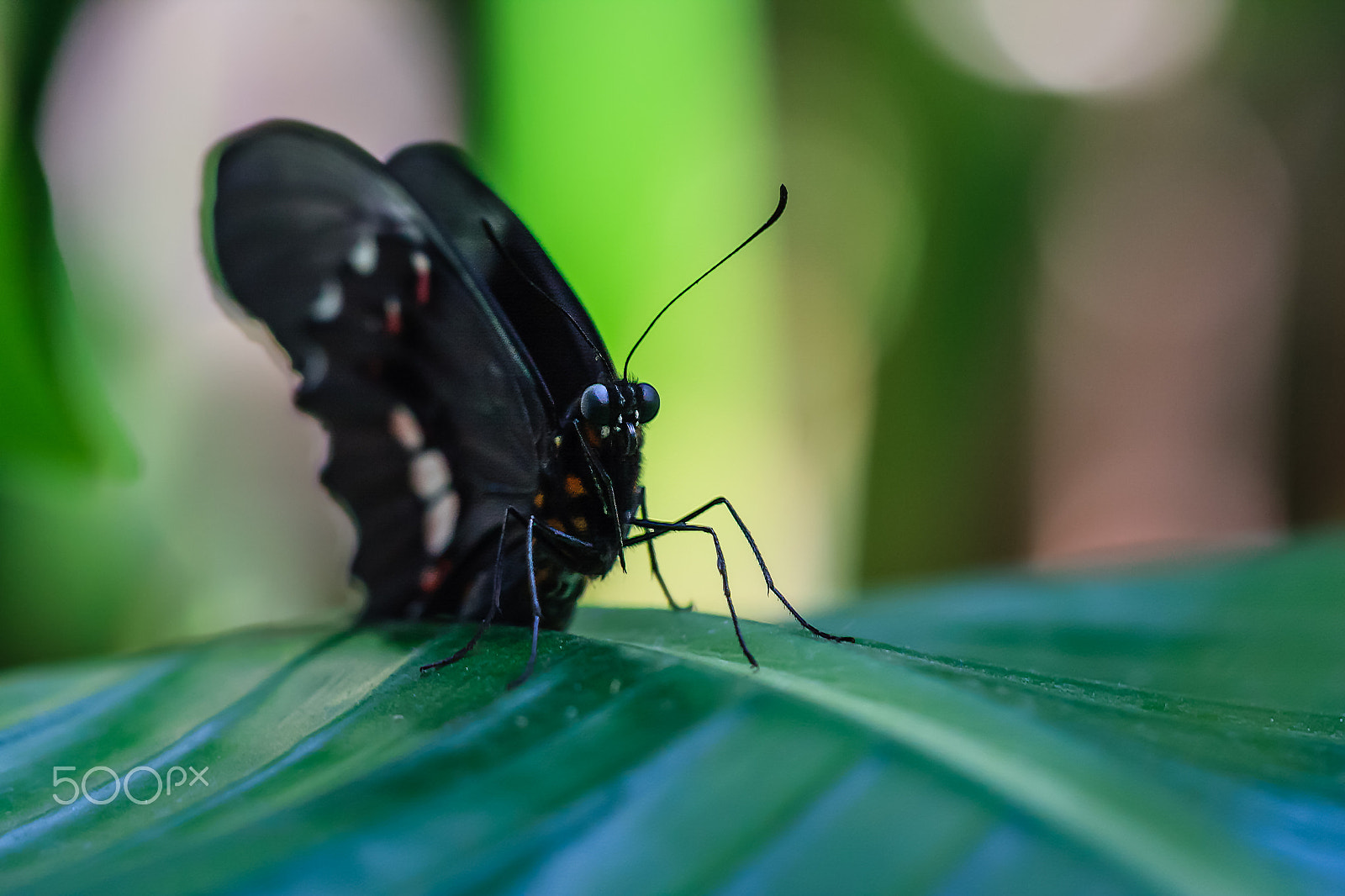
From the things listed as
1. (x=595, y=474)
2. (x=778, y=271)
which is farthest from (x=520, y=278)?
(x=778, y=271)

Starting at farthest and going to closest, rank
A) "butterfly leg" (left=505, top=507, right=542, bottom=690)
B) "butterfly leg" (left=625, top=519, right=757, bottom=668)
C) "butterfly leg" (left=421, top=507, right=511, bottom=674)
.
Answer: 1. "butterfly leg" (left=625, top=519, right=757, bottom=668)
2. "butterfly leg" (left=421, top=507, right=511, bottom=674)
3. "butterfly leg" (left=505, top=507, right=542, bottom=690)

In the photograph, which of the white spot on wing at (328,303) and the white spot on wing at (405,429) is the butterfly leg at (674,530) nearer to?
the white spot on wing at (405,429)

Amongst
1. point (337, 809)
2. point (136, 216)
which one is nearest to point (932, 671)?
point (337, 809)

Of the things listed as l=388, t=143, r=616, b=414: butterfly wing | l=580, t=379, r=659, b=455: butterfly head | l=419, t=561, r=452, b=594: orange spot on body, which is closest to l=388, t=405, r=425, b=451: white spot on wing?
l=419, t=561, r=452, b=594: orange spot on body

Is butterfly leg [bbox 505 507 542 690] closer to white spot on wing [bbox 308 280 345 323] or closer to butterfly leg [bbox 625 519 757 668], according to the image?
butterfly leg [bbox 625 519 757 668]

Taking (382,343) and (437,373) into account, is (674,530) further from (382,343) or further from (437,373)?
(382,343)

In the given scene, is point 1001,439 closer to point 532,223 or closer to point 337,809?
point 532,223
